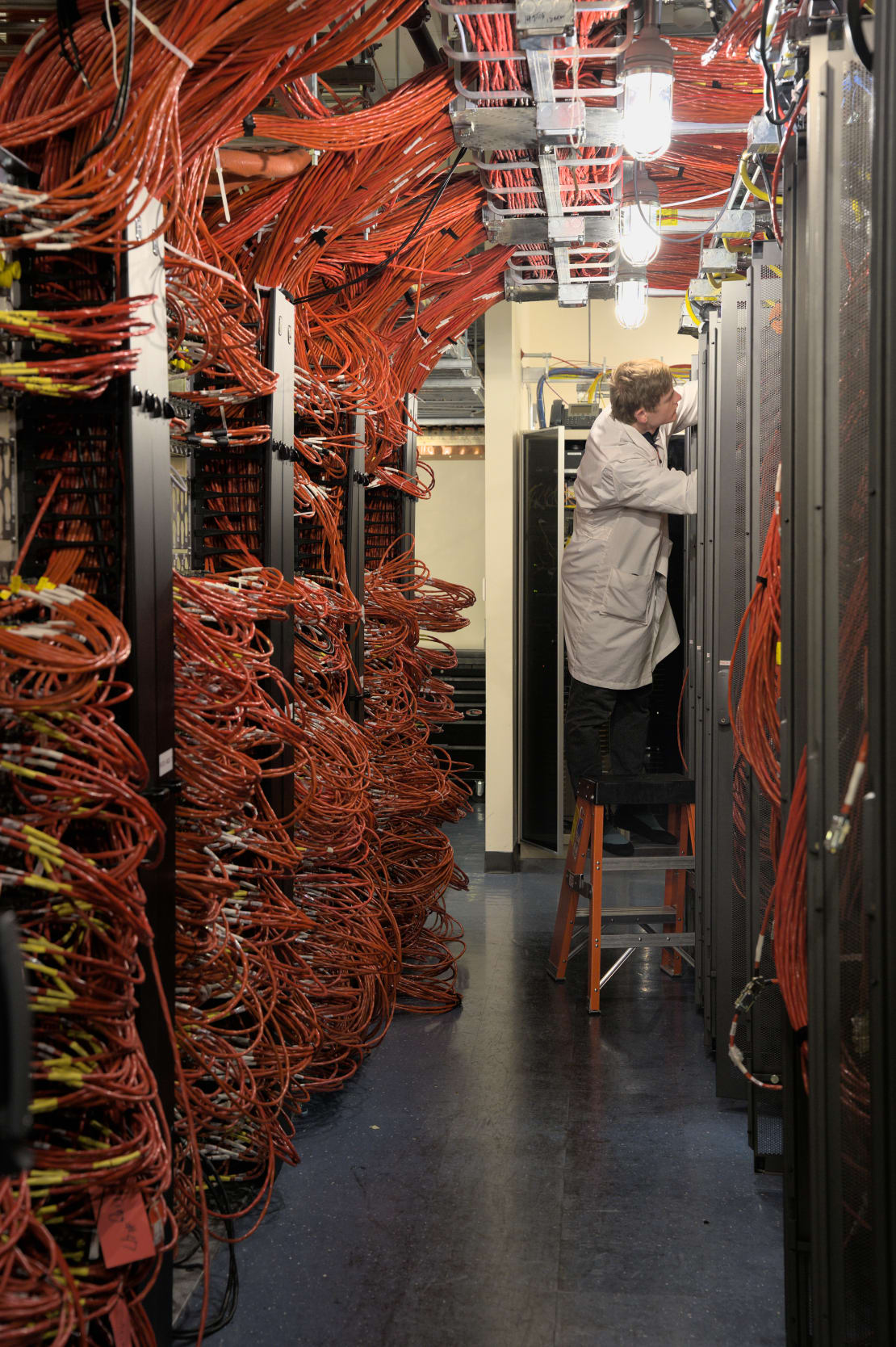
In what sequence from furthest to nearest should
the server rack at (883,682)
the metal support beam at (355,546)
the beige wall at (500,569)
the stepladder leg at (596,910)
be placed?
1. the beige wall at (500,569)
2. the stepladder leg at (596,910)
3. the metal support beam at (355,546)
4. the server rack at (883,682)

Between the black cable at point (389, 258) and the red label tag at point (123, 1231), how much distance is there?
217cm

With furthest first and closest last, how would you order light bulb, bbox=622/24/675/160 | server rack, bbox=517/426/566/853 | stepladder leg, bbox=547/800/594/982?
1. server rack, bbox=517/426/566/853
2. stepladder leg, bbox=547/800/594/982
3. light bulb, bbox=622/24/675/160

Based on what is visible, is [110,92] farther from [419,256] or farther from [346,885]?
[346,885]

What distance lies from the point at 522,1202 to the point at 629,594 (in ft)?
7.95

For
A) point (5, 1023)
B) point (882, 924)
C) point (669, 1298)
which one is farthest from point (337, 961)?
point (5, 1023)

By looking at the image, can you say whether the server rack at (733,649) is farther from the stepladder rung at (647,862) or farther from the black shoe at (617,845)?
the black shoe at (617,845)

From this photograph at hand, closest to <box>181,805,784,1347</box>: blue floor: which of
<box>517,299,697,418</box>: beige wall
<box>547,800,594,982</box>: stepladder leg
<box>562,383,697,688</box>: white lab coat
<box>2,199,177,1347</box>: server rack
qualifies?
<box>547,800,594,982</box>: stepladder leg

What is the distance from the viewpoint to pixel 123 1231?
177 cm

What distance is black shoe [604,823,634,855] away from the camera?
4.20 m

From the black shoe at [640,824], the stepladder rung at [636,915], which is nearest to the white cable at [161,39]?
the stepladder rung at [636,915]

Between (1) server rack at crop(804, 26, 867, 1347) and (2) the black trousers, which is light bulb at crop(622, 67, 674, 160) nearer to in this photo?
(1) server rack at crop(804, 26, 867, 1347)

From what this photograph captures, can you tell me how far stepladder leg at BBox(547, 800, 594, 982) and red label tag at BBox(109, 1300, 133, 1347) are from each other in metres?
2.41

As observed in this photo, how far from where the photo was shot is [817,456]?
1633mm

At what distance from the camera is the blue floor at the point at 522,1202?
218cm
